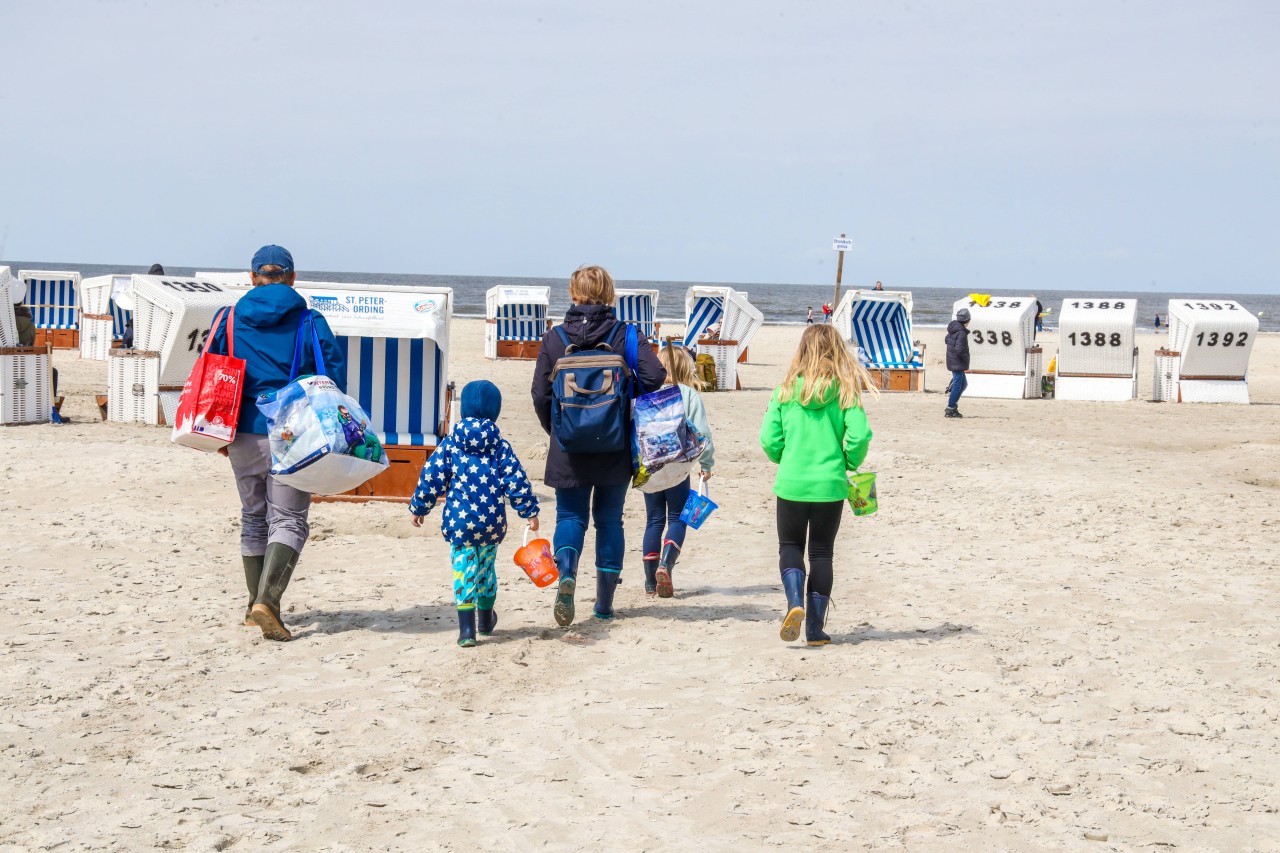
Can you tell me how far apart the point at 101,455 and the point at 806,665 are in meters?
8.36

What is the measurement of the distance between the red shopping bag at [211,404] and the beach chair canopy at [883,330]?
16719 mm

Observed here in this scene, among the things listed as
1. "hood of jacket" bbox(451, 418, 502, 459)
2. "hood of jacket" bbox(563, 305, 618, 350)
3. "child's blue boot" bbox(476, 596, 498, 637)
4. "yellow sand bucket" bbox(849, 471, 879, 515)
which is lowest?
"child's blue boot" bbox(476, 596, 498, 637)

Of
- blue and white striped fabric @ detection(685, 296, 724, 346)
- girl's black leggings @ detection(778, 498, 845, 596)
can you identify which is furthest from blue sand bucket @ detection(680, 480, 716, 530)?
blue and white striped fabric @ detection(685, 296, 724, 346)

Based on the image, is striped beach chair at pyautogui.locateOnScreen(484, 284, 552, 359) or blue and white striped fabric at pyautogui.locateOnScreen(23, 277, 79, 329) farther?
striped beach chair at pyautogui.locateOnScreen(484, 284, 552, 359)

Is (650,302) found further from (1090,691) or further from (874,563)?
(1090,691)

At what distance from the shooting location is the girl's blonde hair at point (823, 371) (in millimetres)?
5652

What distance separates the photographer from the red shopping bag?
5645mm

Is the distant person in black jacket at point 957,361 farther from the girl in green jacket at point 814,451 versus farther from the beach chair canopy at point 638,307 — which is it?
the girl in green jacket at point 814,451

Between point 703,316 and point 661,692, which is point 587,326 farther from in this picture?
point 703,316

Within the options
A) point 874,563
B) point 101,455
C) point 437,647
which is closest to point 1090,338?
point 874,563

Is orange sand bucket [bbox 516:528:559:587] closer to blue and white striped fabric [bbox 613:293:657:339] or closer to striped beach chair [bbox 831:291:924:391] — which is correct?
striped beach chair [bbox 831:291:924:391]

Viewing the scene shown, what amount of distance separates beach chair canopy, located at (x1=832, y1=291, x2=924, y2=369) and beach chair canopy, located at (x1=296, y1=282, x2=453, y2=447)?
12746 millimetres

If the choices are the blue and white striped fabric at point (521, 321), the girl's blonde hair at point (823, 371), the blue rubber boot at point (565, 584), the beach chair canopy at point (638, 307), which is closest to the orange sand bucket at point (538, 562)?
the blue rubber boot at point (565, 584)

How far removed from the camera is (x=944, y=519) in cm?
935
